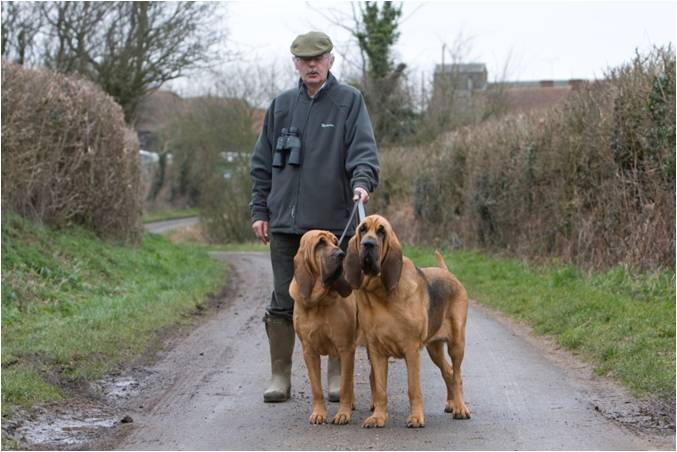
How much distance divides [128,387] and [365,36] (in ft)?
94.3

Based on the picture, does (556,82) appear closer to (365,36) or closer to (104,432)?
(365,36)

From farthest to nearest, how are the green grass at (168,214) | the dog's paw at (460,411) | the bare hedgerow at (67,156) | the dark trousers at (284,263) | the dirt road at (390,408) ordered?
the green grass at (168,214)
the bare hedgerow at (67,156)
the dark trousers at (284,263)
the dog's paw at (460,411)
the dirt road at (390,408)

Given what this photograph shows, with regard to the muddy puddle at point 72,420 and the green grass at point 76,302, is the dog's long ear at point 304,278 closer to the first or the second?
the muddy puddle at point 72,420

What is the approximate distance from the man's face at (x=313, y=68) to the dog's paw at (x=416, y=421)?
2357 millimetres

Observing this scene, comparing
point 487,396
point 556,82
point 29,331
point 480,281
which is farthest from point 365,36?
point 556,82

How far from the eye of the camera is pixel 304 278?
662 centimetres

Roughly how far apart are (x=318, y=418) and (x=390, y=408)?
0.67 m

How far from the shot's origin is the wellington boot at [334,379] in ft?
25.0

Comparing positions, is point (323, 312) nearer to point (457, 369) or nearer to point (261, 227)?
point (457, 369)

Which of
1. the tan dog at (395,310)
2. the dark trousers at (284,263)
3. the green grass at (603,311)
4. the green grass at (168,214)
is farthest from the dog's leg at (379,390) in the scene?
the green grass at (168,214)

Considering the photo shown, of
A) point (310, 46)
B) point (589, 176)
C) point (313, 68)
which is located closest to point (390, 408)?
point (313, 68)

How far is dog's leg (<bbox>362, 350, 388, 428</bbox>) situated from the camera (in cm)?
649

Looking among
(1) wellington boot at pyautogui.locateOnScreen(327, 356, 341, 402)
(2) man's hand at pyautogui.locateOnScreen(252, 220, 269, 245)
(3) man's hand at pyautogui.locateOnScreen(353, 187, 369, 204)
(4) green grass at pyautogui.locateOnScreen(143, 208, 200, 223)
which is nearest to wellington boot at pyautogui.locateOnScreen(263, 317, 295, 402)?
(1) wellington boot at pyautogui.locateOnScreen(327, 356, 341, 402)

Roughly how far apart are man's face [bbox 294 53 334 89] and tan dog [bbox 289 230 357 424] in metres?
1.23
